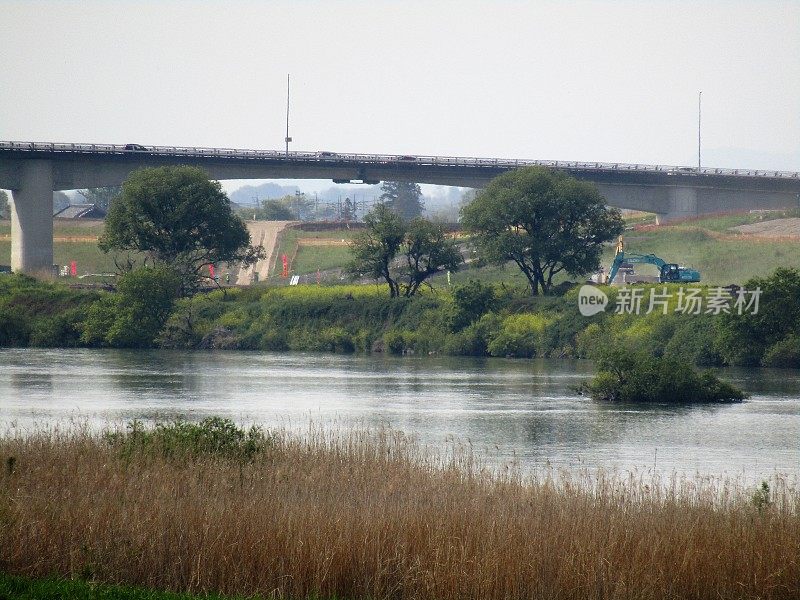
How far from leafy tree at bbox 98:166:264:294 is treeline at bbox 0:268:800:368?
3.38 metres

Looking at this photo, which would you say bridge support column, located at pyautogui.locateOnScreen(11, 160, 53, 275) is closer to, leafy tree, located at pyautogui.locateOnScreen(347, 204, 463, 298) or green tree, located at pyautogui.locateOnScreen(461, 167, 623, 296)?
leafy tree, located at pyautogui.locateOnScreen(347, 204, 463, 298)

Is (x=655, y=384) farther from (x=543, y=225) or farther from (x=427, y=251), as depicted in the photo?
(x=427, y=251)

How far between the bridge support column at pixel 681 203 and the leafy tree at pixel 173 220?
47.9 m

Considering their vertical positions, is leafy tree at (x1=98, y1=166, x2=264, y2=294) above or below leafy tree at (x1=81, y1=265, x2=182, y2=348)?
above

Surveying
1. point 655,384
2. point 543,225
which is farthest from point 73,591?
point 543,225

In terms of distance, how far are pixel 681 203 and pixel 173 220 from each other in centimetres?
5349

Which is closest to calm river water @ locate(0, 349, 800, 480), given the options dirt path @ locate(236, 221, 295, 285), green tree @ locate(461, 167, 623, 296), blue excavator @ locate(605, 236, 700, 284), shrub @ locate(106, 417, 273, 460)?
shrub @ locate(106, 417, 273, 460)

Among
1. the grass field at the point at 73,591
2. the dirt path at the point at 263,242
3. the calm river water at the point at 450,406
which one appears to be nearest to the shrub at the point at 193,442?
the calm river water at the point at 450,406

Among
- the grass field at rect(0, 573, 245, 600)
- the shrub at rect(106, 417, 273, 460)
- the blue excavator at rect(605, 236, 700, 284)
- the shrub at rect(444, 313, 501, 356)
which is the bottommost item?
the shrub at rect(444, 313, 501, 356)

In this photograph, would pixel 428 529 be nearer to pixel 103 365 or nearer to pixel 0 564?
pixel 0 564

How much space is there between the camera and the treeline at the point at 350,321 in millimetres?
70000

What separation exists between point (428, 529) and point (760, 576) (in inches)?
185

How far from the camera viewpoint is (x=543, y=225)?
83375 millimetres

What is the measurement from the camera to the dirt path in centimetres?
11938
